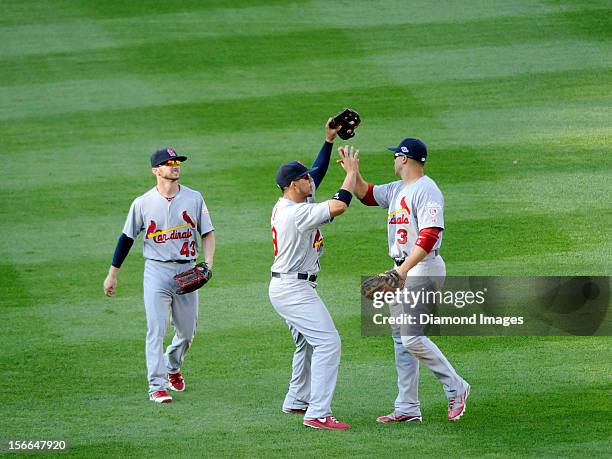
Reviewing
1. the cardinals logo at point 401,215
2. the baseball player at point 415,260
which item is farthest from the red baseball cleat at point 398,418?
the cardinals logo at point 401,215

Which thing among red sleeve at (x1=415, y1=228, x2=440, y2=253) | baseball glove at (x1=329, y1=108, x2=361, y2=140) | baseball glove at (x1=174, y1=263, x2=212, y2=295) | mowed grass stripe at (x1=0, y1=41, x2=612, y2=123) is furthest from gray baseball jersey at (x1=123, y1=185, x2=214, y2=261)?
mowed grass stripe at (x1=0, y1=41, x2=612, y2=123)

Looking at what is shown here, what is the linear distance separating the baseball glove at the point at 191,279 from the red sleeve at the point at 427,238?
5.53ft

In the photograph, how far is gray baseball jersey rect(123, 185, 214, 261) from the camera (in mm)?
8312

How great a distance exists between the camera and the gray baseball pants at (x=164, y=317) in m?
8.17

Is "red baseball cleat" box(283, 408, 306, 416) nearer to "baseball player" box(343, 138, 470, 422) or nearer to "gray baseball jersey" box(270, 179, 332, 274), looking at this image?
"baseball player" box(343, 138, 470, 422)

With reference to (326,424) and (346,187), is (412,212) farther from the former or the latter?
(326,424)

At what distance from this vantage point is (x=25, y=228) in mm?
12102

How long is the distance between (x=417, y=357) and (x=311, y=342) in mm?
741

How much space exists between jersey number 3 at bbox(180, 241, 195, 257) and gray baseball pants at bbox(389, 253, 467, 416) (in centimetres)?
167

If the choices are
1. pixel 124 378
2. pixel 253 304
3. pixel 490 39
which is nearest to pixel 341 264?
pixel 253 304

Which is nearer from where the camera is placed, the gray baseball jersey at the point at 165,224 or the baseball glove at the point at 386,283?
the baseball glove at the point at 386,283

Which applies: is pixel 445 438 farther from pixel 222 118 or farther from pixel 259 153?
pixel 222 118

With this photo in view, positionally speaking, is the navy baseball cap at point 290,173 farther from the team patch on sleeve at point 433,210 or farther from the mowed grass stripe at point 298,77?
the mowed grass stripe at point 298,77

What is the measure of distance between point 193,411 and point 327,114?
7.40 meters
